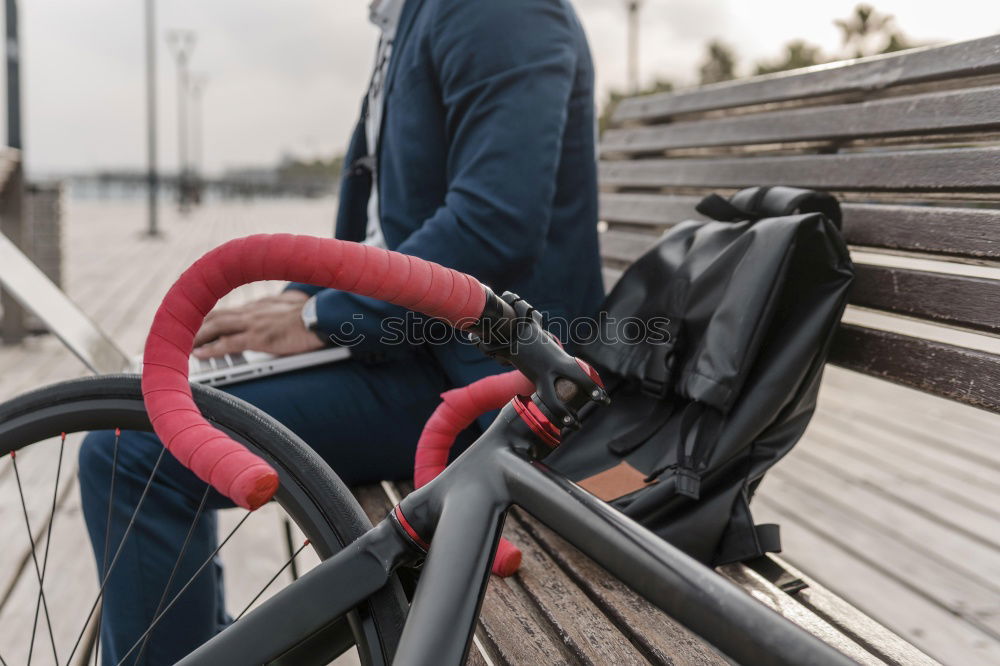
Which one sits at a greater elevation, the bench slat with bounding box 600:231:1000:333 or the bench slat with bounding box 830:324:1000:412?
the bench slat with bounding box 600:231:1000:333

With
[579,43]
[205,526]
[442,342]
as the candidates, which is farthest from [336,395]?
[579,43]

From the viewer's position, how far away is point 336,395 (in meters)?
1.45

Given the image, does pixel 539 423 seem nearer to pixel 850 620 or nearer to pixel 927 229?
pixel 850 620

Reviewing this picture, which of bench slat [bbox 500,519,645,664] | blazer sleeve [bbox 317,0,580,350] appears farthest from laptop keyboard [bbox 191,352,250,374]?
bench slat [bbox 500,519,645,664]

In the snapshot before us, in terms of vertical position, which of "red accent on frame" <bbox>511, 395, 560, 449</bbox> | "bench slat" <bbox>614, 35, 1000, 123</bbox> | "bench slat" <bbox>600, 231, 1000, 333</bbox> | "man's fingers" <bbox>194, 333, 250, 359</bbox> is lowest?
"man's fingers" <bbox>194, 333, 250, 359</bbox>

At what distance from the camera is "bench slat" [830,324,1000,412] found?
3.92 feet

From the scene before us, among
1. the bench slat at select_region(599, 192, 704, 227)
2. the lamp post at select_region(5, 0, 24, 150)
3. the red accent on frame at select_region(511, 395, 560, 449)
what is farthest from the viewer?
the lamp post at select_region(5, 0, 24, 150)

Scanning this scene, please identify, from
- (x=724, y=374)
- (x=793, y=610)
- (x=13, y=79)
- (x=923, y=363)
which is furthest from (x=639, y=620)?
(x=13, y=79)

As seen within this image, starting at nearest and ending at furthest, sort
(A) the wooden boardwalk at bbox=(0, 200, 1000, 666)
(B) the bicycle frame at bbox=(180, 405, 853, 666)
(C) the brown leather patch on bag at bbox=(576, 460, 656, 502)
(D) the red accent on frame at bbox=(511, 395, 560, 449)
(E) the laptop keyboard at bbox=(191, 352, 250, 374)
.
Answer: (B) the bicycle frame at bbox=(180, 405, 853, 666) → (D) the red accent on frame at bbox=(511, 395, 560, 449) → (C) the brown leather patch on bag at bbox=(576, 460, 656, 502) → (E) the laptop keyboard at bbox=(191, 352, 250, 374) → (A) the wooden boardwalk at bbox=(0, 200, 1000, 666)

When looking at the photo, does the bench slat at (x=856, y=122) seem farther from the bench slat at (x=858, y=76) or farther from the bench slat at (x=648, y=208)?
the bench slat at (x=648, y=208)

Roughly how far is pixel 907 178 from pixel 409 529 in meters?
1.12

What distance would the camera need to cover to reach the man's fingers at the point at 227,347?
4.75 feet

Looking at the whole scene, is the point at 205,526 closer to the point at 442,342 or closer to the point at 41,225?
the point at 442,342

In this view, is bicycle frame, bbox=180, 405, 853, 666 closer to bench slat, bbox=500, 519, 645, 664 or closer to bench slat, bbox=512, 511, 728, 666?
bench slat, bbox=512, 511, 728, 666
